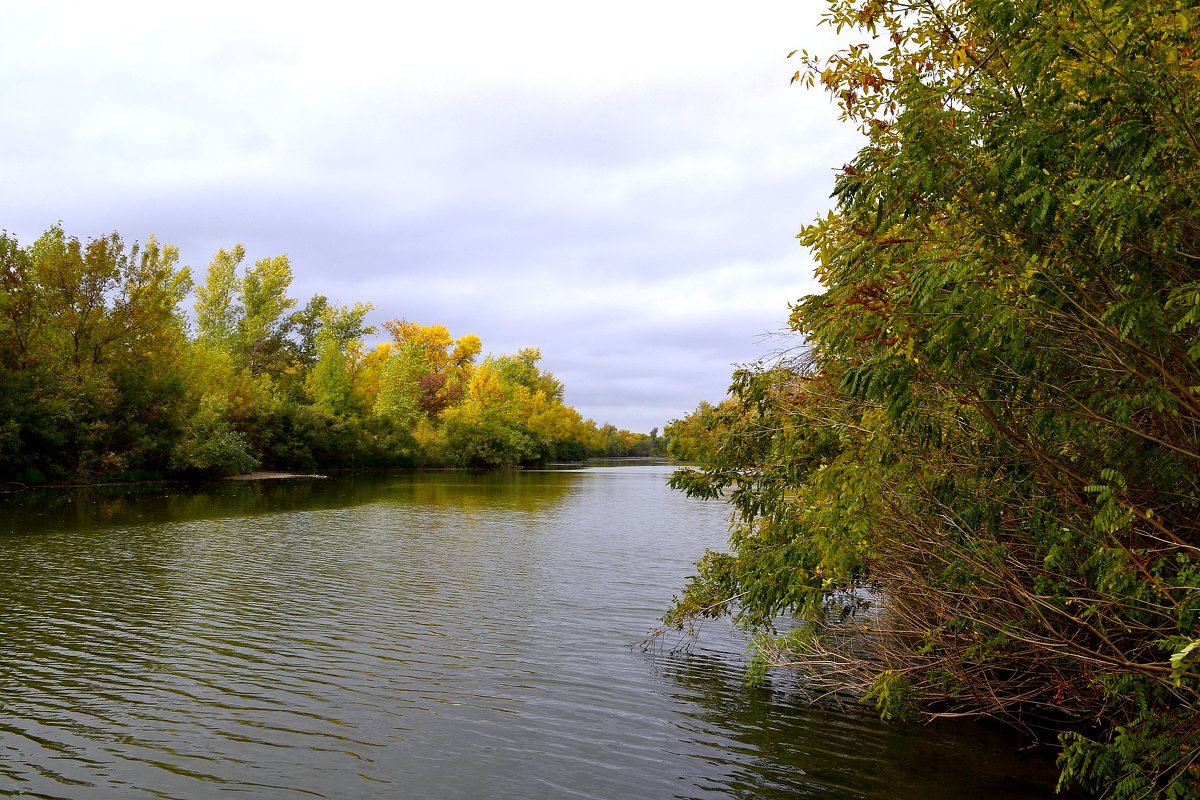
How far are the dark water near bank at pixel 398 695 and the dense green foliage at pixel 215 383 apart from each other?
21.7m

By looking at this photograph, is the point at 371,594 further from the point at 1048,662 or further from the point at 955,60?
the point at 955,60

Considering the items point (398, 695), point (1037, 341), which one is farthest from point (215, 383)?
point (1037, 341)

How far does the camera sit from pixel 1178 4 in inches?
172

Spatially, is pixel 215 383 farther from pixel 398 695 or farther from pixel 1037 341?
pixel 1037 341

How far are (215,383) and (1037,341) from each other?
187ft

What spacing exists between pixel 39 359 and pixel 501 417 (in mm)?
48498

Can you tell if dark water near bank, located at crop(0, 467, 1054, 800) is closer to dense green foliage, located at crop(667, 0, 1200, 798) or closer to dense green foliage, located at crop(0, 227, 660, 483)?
dense green foliage, located at crop(667, 0, 1200, 798)

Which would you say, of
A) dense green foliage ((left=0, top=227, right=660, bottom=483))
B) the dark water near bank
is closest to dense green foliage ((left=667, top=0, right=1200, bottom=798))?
the dark water near bank

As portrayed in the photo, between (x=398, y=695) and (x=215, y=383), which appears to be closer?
(x=398, y=695)

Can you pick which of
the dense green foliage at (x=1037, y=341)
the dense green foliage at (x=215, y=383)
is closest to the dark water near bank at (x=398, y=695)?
the dense green foliage at (x=1037, y=341)

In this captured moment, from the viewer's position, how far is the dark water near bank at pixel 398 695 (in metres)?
7.88

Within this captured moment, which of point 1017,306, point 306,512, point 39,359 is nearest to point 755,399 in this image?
point 1017,306

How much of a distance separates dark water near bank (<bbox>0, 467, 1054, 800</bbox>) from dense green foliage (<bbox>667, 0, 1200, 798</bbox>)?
169 cm

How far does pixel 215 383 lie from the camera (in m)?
54.6
